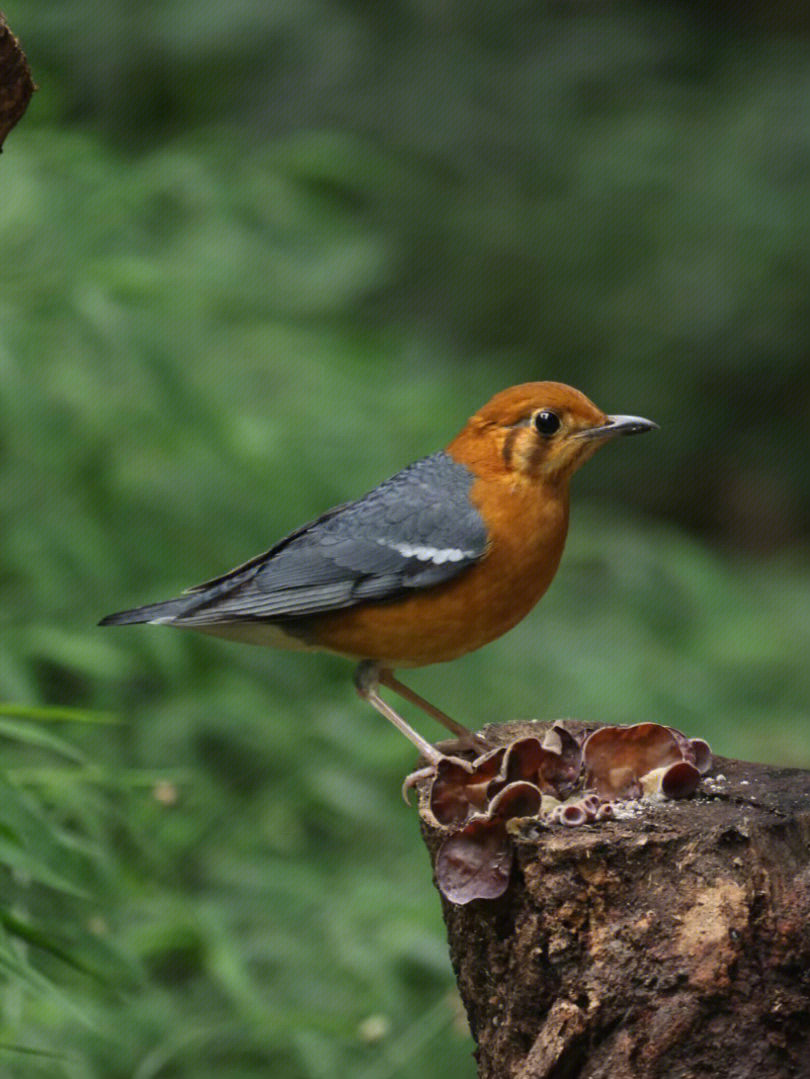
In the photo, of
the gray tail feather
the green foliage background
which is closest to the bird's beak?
the gray tail feather

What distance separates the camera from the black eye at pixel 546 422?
4.23 meters

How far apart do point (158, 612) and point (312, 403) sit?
2.07 m

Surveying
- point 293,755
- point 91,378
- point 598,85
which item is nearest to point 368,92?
point 598,85

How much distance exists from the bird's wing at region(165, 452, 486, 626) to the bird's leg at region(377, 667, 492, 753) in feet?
1.03

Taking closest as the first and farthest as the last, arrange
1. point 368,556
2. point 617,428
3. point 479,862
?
point 479,862 < point 617,428 < point 368,556

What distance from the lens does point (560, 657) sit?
627 centimetres

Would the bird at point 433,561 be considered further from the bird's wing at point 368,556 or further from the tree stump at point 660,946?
the tree stump at point 660,946

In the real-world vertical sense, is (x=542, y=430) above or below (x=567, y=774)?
above

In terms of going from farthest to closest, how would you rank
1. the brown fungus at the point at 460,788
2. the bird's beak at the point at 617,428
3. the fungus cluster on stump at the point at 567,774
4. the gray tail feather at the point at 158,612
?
the gray tail feather at the point at 158,612, the bird's beak at the point at 617,428, the brown fungus at the point at 460,788, the fungus cluster on stump at the point at 567,774

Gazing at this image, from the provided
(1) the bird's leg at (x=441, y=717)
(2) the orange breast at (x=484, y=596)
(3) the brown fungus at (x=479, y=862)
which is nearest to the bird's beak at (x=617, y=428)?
(2) the orange breast at (x=484, y=596)

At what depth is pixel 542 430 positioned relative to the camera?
4.26 m

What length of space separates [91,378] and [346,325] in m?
2.21

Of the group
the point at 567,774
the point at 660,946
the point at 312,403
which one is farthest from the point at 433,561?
the point at 312,403

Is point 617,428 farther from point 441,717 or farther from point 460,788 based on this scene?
point 460,788
